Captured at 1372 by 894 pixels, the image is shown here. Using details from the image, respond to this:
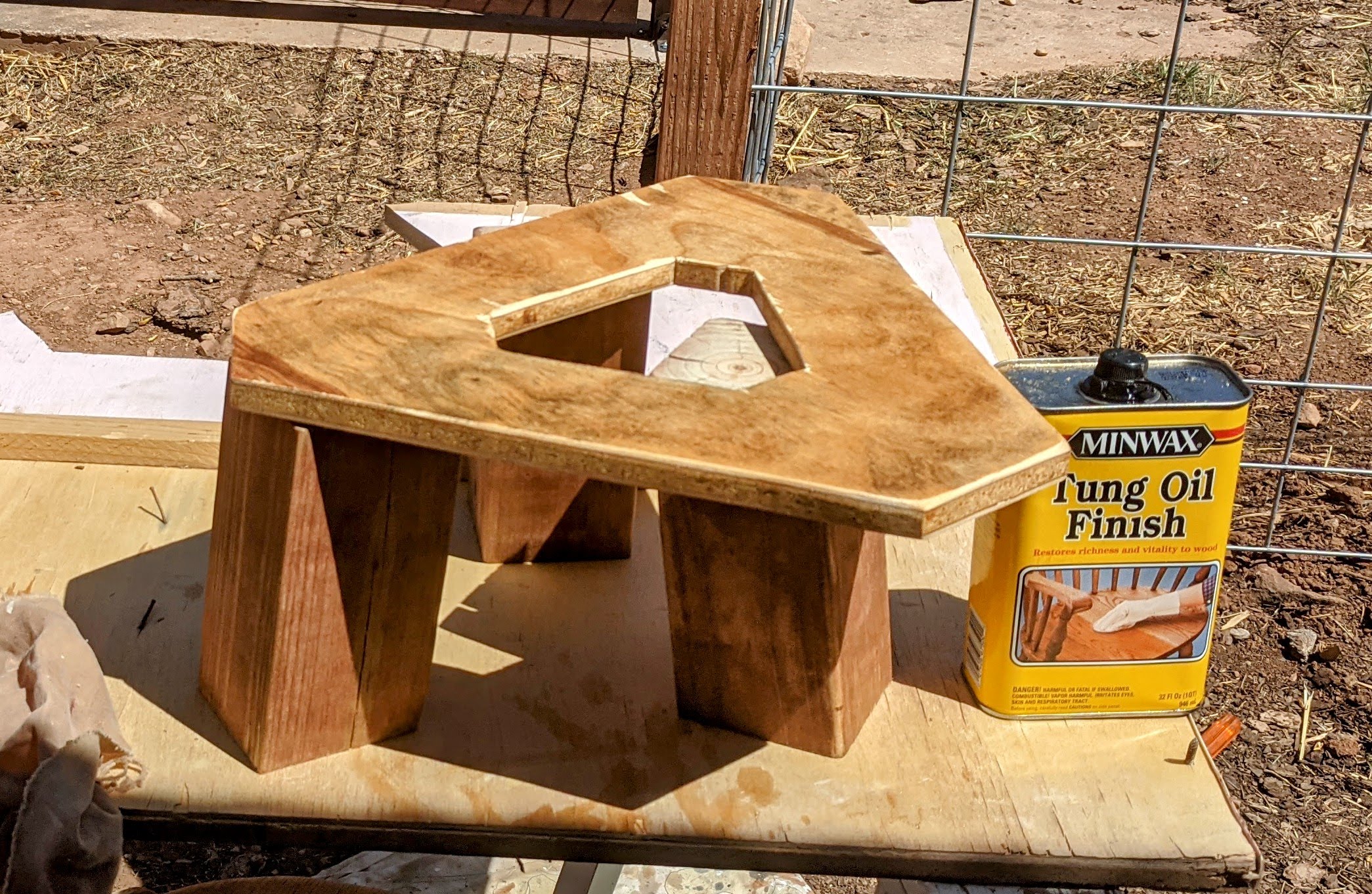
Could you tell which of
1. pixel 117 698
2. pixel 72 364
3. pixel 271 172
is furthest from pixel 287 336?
pixel 271 172

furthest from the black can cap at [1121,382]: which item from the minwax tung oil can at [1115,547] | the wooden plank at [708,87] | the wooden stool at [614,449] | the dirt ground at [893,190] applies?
the dirt ground at [893,190]

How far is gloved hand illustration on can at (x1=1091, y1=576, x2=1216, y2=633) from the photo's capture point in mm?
1116

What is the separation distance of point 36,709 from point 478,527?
0.47 m

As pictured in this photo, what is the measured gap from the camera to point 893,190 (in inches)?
144

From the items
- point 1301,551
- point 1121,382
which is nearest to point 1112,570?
point 1121,382

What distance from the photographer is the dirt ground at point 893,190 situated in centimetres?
255

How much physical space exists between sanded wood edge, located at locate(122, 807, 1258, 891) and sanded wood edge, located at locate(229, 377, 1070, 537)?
312 millimetres

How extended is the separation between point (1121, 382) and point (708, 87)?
0.70 metres

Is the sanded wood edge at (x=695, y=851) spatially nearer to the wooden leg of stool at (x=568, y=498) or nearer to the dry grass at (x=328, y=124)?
the wooden leg of stool at (x=568, y=498)

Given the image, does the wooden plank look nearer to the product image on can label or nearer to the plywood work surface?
the plywood work surface

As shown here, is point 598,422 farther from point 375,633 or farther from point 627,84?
point 627,84

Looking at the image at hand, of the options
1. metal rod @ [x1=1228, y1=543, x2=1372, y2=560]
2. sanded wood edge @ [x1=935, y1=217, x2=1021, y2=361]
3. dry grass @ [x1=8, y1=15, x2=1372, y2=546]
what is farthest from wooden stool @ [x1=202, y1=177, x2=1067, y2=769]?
dry grass @ [x1=8, y1=15, x2=1372, y2=546]

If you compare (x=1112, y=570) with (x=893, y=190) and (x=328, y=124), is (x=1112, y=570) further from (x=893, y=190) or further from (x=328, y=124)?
(x=328, y=124)

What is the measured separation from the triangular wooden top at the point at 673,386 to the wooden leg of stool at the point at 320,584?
70mm
